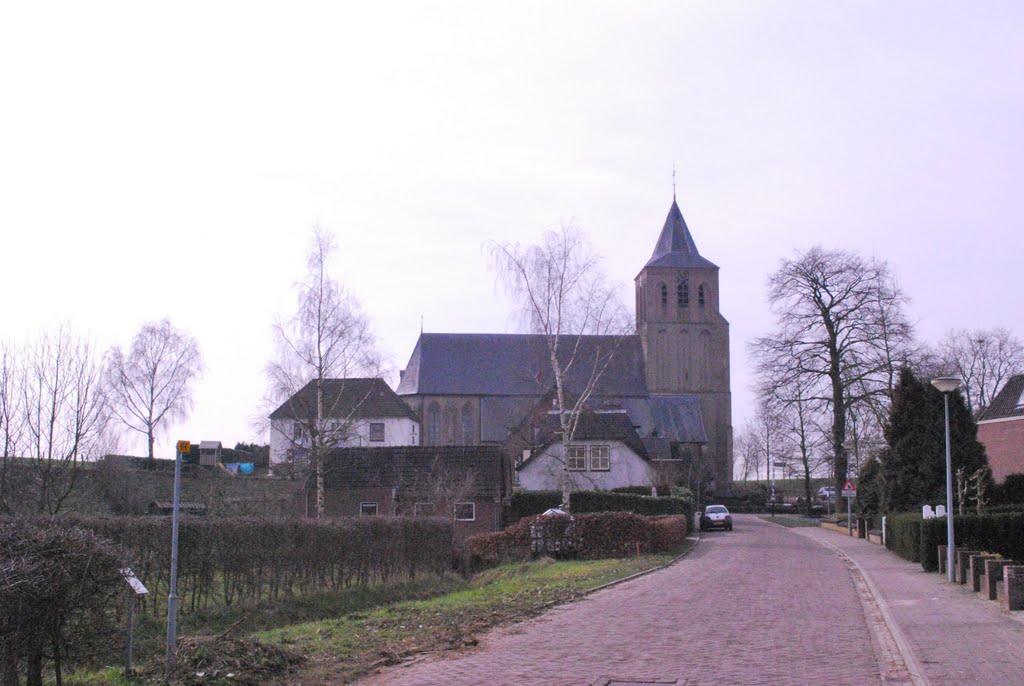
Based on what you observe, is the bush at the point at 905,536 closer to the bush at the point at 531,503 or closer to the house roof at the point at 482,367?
the bush at the point at 531,503

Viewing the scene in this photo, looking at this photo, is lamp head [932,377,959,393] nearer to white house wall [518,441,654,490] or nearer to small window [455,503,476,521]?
small window [455,503,476,521]

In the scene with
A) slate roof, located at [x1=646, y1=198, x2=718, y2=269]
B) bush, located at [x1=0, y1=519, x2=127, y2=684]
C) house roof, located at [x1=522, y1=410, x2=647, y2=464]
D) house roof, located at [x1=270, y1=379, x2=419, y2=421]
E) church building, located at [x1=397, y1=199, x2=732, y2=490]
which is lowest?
bush, located at [x1=0, y1=519, x2=127, y2=684]

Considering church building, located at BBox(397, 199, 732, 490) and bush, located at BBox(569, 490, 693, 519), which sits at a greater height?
church building, located at BBox(397, 199, 732, 490)

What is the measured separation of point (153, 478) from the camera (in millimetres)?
49531

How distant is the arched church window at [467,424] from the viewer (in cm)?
8031

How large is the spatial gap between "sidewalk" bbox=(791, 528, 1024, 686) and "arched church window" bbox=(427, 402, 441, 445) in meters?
59.0

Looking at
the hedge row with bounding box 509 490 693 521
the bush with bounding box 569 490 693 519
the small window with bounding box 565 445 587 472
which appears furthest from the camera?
the small window with bounding box 565 445 587 472

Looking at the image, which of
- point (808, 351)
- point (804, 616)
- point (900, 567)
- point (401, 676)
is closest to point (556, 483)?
point (808, 351)

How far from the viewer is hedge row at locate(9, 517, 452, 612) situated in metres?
18.6

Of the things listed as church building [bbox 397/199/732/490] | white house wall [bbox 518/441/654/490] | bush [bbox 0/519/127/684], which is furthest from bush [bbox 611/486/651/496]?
bush [bbox 0/519/127/684]

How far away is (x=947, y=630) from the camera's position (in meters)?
13.5

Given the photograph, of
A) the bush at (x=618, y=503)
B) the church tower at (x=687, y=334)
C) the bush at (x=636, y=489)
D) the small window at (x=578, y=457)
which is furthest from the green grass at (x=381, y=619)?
the church tower at (x=687, y=334)

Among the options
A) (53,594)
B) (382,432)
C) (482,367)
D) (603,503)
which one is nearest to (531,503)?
(603,503)

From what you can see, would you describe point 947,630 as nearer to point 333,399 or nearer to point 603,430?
point 333,399
